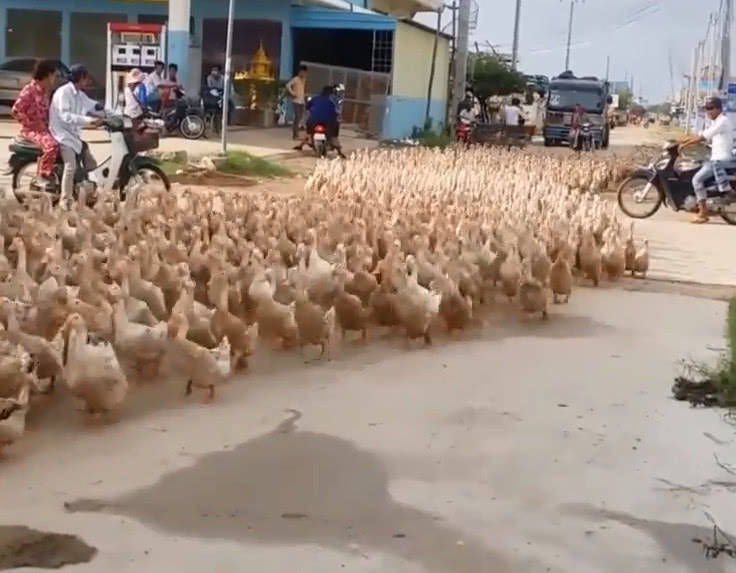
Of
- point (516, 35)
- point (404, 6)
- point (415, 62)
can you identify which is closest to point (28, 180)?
point (415, 62)

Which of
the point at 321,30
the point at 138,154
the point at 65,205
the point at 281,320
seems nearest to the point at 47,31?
the point at 321,30

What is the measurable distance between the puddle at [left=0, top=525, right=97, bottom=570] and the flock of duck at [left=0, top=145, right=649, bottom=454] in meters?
0.67

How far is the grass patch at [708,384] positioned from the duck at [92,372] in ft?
9.74

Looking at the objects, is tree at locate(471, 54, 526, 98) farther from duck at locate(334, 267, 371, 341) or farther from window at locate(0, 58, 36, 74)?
duck at locate(334, 267, 371, 341)

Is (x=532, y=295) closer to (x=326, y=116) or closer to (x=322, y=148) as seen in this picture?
(x=322, y=148)

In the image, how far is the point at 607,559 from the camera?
3986 millimetres

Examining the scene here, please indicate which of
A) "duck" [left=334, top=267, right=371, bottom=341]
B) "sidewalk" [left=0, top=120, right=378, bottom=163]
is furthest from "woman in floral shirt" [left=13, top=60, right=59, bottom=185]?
"sidewalk" [left=0, top=120, right=378, bottom=163]

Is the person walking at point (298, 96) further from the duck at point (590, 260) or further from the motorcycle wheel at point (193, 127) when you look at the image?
the duck at point (590, 260)

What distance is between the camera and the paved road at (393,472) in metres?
3.97

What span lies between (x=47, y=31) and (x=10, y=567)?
83.7 feet

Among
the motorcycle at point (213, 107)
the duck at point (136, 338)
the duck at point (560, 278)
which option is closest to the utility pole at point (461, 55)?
the motorcycle at point (213, 107)

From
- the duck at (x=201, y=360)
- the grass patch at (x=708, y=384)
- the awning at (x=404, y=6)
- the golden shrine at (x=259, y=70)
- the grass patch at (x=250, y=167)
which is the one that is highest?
the awning at (x=404, y=6)

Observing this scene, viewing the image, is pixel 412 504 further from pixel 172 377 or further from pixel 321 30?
pixel 321 30

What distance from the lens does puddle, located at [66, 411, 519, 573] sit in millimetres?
3996
